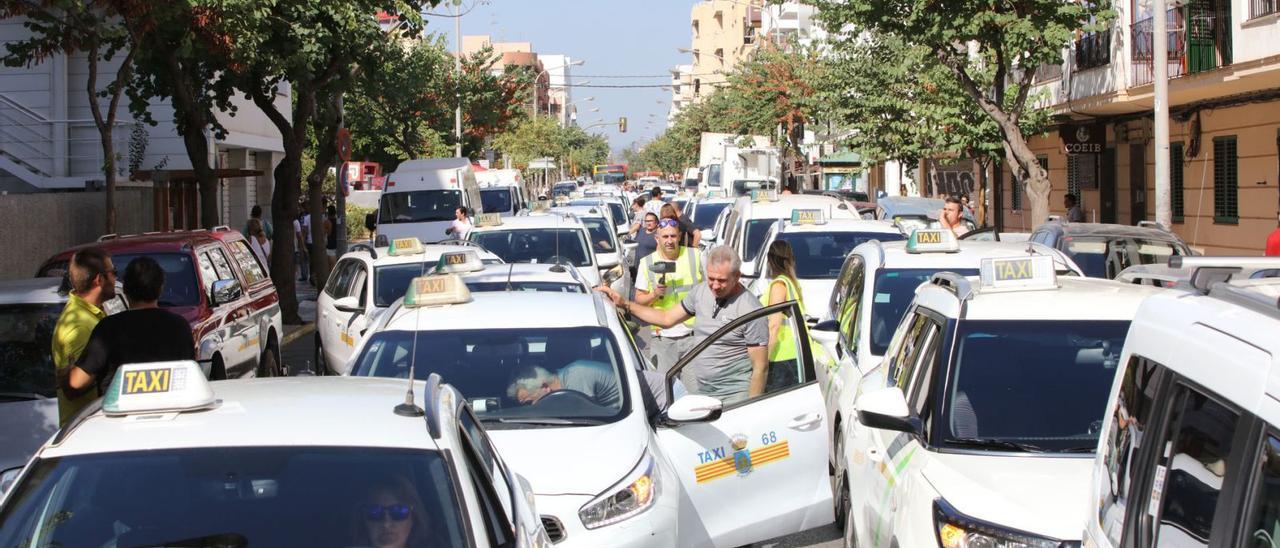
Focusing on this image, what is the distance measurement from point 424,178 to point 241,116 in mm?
6641

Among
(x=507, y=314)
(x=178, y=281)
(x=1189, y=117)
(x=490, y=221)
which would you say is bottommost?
(x=507, y=314)

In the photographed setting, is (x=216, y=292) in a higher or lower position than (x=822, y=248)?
lower

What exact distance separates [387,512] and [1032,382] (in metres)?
3.07

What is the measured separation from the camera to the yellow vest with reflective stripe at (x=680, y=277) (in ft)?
38.2

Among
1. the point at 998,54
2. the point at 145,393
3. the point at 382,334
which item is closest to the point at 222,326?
the point at 382,334

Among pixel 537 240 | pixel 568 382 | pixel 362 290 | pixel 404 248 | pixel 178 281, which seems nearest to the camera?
pixel 568 382

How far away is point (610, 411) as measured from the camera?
6.61 meters

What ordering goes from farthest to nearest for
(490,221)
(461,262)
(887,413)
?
(490,221), (461,262), (887,413)

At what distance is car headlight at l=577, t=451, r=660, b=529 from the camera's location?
5.80 m

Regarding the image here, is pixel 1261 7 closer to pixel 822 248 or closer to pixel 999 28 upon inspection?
pixel 999 28

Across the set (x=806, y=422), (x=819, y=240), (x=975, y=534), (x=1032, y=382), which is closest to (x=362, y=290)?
(x=819, y=240)

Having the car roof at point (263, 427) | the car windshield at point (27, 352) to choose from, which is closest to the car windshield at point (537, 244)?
the car windshield at point (27, 352)

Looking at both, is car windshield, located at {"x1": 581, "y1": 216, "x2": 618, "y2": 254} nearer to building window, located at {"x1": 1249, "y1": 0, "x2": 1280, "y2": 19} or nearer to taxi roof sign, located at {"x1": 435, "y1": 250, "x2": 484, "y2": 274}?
taxi roof sign, located at {"x1": 435, "y1": 250, "x2": 484, "y2": 274}

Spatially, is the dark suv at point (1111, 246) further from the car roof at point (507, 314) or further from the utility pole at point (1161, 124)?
the car roof at point (507, 314)
